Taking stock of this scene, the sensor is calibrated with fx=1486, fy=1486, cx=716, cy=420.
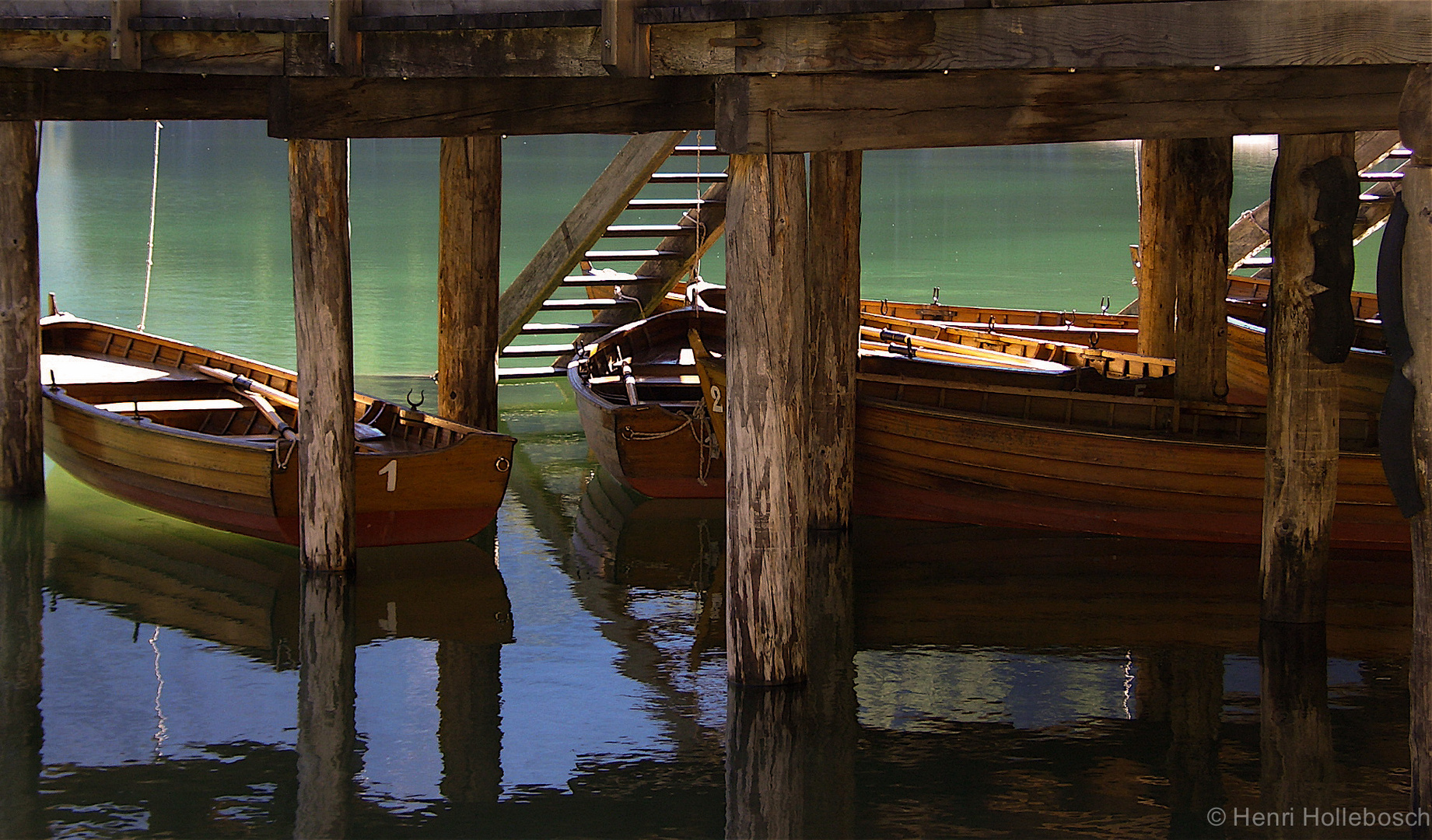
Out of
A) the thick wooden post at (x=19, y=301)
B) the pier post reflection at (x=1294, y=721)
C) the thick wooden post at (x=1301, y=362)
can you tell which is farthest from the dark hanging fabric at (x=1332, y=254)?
the thick wooden post at (x=19, y=301)

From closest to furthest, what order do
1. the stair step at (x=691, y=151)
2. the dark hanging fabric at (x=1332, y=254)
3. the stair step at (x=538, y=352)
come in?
1. the dark hanging fabric at (x=1332, y=254)
2. the stair step at (x=691, y=151)
3. the stair step at (x=538, y=352)

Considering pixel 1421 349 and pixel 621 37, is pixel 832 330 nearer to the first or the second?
pixel 621 37

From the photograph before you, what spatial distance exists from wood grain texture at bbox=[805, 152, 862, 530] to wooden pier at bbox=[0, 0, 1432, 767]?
0.02 m

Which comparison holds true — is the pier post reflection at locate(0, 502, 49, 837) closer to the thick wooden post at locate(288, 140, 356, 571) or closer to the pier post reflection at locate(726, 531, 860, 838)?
the thick wooden post at locate(288, 140, 356, 571)

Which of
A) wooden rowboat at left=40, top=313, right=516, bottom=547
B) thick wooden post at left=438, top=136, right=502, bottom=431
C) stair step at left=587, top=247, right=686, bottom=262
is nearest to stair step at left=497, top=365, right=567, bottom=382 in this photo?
stair step at left=587, top=247, right=686, bottom=262

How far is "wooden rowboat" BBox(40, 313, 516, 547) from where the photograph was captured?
939 centimetres

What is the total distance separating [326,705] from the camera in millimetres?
7348

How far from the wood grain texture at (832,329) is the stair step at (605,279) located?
4.46 metres

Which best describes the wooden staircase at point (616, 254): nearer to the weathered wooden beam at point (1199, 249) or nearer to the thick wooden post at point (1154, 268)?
the thick wooden post at point (1154, 268)

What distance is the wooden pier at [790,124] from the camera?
227 inches

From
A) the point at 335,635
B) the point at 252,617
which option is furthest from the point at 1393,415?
the point at 252,617

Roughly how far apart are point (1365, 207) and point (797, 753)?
31.1ft

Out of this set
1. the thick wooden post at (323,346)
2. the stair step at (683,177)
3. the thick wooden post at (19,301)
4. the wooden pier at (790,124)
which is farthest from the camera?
the stair step at (683,177)

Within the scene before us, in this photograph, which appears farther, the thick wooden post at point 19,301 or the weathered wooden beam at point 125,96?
the thick wooden post at point 19,301
